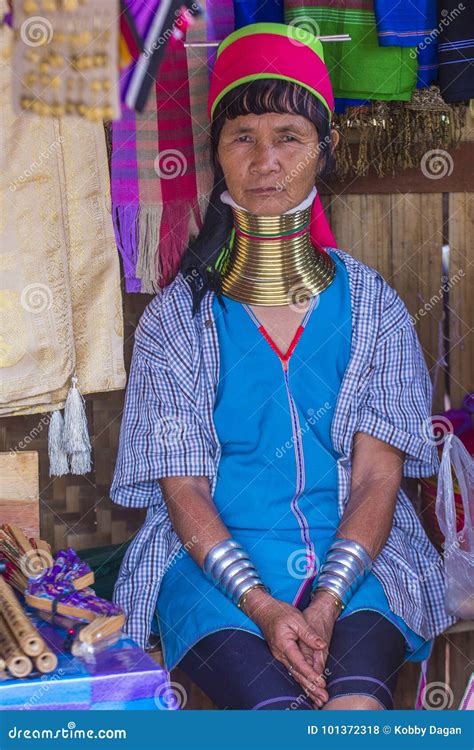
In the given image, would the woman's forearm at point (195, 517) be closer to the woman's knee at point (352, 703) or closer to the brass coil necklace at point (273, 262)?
the woman's knee at point (352, 703)

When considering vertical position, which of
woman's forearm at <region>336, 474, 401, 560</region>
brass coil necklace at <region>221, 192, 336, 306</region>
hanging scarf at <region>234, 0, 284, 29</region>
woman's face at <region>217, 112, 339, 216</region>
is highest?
hanging scarf at <region>234, 0, 284, 29</region>

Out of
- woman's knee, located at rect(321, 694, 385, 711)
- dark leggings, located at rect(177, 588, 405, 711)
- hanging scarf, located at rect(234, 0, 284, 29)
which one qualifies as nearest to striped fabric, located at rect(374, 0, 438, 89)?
hanging scarf, located at rect(234, 0, 284, 29)

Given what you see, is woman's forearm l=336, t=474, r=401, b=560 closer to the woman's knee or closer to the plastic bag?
the plastic bag

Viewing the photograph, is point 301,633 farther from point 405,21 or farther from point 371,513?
point 405,21

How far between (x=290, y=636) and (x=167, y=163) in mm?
1497

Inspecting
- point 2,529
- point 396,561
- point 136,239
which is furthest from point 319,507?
point 136,239

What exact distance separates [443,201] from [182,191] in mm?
1119

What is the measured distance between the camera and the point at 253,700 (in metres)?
2.27

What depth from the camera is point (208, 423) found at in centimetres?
271

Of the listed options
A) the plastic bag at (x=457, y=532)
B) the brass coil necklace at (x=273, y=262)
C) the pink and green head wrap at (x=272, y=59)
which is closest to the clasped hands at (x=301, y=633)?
the plastic bag at (x=457, y=532)

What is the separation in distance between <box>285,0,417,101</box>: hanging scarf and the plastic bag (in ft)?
3.58

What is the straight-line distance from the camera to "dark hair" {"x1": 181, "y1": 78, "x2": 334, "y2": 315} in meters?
2.69

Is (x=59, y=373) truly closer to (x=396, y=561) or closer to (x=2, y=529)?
(x=2, y=529)

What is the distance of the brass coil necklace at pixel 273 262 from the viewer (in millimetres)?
2781
